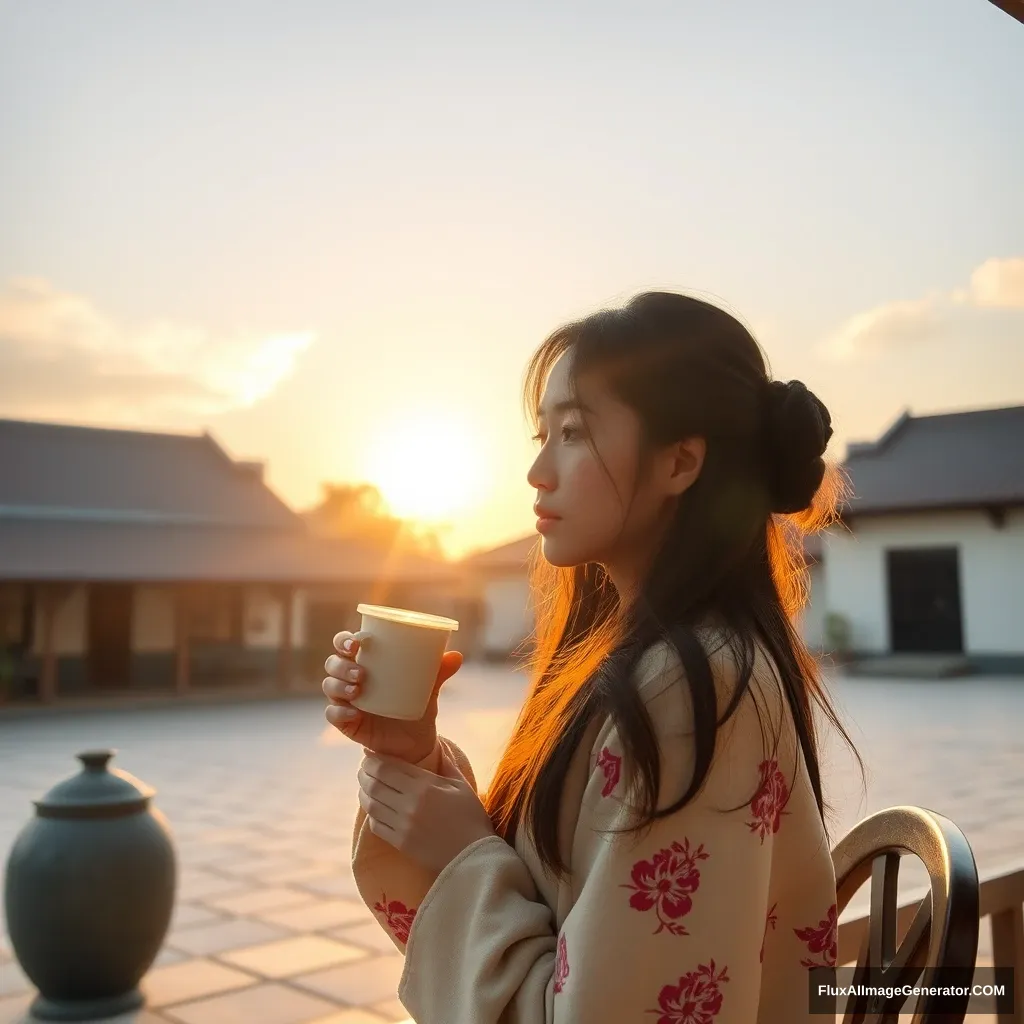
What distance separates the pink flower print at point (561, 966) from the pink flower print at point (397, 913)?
271mm

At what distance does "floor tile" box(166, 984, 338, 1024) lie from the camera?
3.48 meters

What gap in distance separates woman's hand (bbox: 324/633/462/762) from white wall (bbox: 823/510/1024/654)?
18.9 m

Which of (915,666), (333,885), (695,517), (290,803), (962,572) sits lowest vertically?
(290,803)

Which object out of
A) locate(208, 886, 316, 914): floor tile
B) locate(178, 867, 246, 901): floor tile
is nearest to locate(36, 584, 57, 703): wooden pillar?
locate(178, 867, 246, 901): floor tile

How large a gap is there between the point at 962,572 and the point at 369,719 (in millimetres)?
19981

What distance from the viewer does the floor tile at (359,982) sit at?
3658mm

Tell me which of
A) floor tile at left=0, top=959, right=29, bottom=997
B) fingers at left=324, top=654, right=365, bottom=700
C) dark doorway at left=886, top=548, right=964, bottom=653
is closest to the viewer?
fingers at left=324, top=654, right=365, bottom=700

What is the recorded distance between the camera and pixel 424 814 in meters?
1.18

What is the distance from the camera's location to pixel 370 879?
1245 millimetres

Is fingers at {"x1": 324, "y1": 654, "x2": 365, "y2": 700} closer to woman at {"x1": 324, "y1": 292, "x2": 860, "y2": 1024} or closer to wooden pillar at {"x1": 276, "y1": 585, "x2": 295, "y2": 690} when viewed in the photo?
woman at {"x1": 324, "y1": 292, "x2": 860, "y2": 1024}

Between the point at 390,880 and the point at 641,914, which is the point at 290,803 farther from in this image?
the point at 641,914

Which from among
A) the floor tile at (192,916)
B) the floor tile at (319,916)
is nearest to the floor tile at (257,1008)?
the floor tile at (319,916)

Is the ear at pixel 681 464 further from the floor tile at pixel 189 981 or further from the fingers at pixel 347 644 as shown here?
the floor tile at pixel 189 981

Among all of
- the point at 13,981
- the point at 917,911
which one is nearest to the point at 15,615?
the point at 13,981
